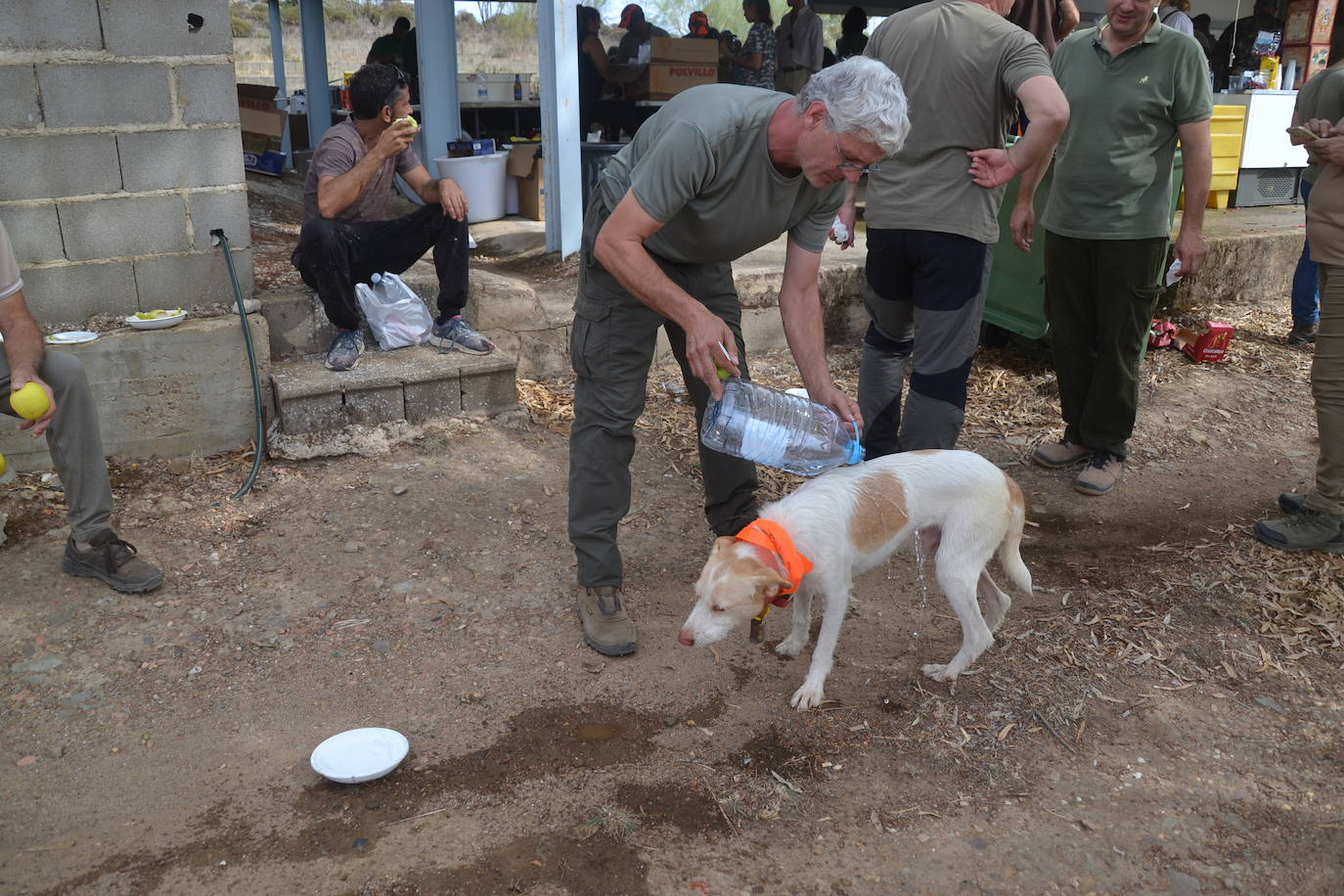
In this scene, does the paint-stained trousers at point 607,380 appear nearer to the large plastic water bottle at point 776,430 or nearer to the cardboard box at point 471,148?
the large plastic water bottle at point 776,430

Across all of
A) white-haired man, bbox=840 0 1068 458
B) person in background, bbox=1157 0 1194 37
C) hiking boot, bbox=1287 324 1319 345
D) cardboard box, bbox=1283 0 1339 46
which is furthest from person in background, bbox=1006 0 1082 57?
Result: cardboard box, bbox=1283 0 1339 46

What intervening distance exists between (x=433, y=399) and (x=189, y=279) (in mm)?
1315

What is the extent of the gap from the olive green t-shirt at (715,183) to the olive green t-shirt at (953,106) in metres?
0.77

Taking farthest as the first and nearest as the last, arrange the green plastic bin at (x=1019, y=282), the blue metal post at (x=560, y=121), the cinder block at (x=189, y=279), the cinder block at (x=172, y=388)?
the blue metal post at (x=560, y=121) → the green plastic bin at (x=1019, y=282) → the cinder block at (x=189, y=279) → the cinder block at (x=172, y=388)

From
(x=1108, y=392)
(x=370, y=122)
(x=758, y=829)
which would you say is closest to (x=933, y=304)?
(x=1108, y=392)

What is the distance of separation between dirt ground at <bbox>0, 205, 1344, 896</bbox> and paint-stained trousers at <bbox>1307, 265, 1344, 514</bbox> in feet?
0.98

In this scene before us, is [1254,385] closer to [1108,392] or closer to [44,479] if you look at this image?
[1108,392]

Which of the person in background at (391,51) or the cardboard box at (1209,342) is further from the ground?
the person in background at (391,51)

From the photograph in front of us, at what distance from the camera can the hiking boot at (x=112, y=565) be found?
3.72 metres

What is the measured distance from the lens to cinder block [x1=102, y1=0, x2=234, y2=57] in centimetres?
444

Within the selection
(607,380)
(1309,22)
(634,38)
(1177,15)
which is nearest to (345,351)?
(607,380)

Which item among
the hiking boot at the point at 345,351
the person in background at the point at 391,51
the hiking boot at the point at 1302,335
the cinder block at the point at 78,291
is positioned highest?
the person in background at the point at 391,51

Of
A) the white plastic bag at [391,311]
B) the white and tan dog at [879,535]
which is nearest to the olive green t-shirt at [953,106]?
the white and tan dog at [879,535]

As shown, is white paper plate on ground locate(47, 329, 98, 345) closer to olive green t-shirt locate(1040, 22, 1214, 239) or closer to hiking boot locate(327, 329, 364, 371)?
hiking boot locate(327, 329, 364, 371)
